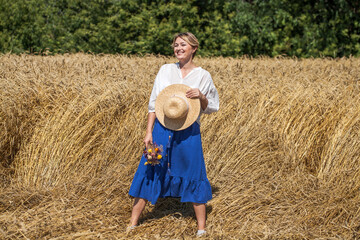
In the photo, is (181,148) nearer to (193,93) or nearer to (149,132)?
(149,132)

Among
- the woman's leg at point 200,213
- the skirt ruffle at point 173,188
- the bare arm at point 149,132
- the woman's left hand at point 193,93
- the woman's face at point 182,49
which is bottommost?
the woman's leg at point 200,213

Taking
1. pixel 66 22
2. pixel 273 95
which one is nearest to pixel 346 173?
pixel 273 95

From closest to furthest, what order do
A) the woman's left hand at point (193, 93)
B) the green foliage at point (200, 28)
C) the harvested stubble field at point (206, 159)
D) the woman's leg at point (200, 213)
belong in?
1. the woman's left hand at point (193, 93)
2. the woman's leg at point (200, 213)
3. the harvested stubble field at point (206, 159)
4. the green foliage at point (200, 28)

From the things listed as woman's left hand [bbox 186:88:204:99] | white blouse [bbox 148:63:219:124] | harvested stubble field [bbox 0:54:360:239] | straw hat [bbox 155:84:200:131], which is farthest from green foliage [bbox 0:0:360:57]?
woman's left hand [bbox 186:88:204:99]

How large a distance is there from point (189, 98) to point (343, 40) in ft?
45.6

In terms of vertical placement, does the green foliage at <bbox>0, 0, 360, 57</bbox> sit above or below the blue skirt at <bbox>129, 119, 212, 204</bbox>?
above

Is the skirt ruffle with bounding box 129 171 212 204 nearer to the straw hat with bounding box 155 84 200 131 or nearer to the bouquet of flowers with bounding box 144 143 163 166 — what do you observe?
the bouquet of flowers with bounding box 144 143 163 166

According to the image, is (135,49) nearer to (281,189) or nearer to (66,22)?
(66,22)

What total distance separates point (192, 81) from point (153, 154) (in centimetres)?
58

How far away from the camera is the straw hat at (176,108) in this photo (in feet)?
9.62

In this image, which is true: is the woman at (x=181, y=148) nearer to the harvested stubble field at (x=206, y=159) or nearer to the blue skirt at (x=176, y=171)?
the blue skirt at (x=176, y=171)

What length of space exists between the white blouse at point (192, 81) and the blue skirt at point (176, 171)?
173mm

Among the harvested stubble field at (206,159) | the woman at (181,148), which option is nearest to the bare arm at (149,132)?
the woman at (181,148)

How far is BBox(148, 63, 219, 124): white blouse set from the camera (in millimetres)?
3066
